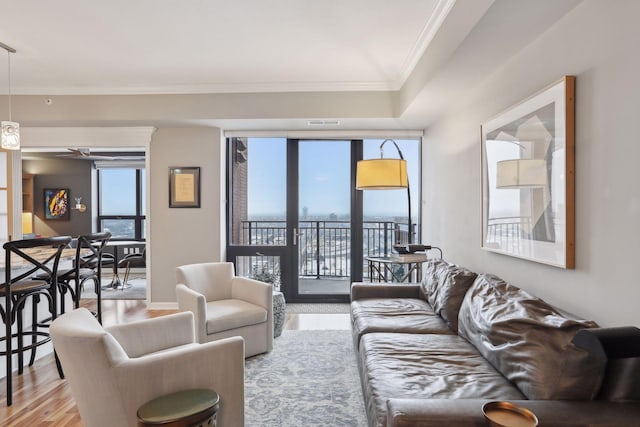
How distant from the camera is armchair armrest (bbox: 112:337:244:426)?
1.63 metres

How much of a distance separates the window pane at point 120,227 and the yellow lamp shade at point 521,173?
7151mm

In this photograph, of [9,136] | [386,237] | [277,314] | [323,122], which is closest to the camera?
[9,136]

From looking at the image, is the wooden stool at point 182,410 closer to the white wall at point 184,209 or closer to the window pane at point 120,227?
the white wall at point 184,209

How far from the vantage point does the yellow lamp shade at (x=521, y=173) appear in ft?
7.06

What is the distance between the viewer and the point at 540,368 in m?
1.53

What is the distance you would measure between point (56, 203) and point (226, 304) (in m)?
6.22

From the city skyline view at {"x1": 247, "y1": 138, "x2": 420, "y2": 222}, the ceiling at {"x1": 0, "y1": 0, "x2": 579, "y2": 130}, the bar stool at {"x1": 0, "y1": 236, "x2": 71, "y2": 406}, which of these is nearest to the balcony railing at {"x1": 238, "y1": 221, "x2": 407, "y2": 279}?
the city skyline view at {"x1": 247, "y1": 138, "x2": 420, "y2": 222}

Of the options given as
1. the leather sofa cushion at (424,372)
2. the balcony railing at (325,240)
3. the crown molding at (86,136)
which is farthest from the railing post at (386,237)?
the crown molding at (86,136)

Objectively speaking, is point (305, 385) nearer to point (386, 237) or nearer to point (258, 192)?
point (386, 237)

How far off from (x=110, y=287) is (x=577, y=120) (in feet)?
21.8

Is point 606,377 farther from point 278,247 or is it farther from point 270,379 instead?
point 278,247

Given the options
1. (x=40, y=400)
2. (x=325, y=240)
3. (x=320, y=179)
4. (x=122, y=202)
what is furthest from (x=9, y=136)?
(x=122, y=202)

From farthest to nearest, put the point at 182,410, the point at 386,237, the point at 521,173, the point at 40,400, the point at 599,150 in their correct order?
the point at 386,237 < the point at 40,400 < the point at 521,173 < the point at 599,150 < the point at 182,410

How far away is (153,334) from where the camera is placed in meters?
2.19
